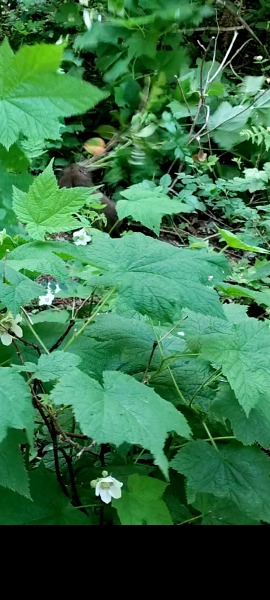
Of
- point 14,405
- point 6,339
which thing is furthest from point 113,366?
point 14,405

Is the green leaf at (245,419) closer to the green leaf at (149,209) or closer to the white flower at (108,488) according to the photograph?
the white flower at (108,488)

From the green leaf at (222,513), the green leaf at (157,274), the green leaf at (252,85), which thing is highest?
the green leaf at (157,274)

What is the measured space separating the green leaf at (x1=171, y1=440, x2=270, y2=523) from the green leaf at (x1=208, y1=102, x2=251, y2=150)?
2288 mm

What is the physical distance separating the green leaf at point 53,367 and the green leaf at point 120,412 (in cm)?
1

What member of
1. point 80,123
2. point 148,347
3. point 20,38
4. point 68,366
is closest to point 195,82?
point 80,123

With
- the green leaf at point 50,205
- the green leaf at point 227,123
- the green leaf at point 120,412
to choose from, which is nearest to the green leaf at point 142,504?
the green leaf at point 120,412

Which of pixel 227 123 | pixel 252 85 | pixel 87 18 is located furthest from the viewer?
pixel 252 85

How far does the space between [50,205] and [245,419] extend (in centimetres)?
31

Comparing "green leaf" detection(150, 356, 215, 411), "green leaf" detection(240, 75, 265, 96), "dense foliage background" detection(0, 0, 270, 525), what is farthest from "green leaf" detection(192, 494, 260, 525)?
"green leaf" detection(240, 75, 265, 96)

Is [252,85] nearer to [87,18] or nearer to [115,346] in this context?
[87,18]

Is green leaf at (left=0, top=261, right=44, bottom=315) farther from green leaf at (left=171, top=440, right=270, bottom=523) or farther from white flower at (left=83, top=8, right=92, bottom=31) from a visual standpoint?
white flower at (left=83, top=8, right=92, bottom=31)

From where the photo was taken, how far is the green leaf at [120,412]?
0.51 meters

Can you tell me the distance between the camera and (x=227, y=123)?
2.82m

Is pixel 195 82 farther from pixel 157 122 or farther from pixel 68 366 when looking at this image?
pixel 68 366
